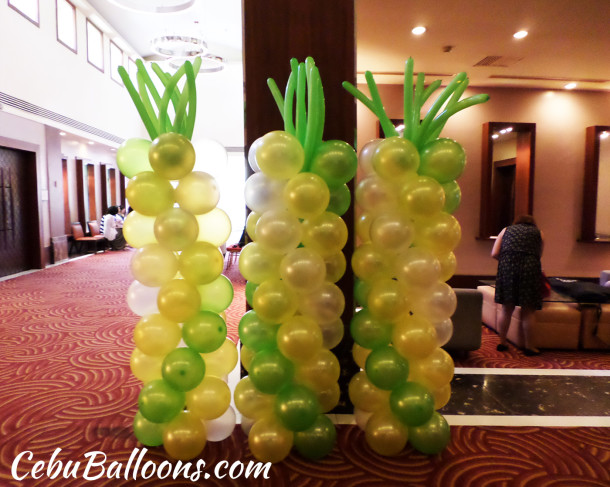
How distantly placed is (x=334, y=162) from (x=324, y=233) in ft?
1.19

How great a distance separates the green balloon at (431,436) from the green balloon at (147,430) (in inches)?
53.7

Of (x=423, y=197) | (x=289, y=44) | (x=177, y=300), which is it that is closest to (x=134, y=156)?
(x=177, y=300)

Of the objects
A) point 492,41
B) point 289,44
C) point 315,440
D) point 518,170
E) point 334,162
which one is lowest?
point 315,440

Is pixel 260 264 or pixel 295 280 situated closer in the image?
pixel 295 280

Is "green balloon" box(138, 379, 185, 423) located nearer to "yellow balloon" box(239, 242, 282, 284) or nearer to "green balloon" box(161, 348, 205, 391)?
"green balloon" box(161, 348, 205, 391)

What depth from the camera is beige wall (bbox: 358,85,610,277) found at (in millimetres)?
7539

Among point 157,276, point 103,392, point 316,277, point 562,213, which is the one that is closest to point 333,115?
point 316,277

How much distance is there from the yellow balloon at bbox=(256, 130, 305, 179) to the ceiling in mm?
2859

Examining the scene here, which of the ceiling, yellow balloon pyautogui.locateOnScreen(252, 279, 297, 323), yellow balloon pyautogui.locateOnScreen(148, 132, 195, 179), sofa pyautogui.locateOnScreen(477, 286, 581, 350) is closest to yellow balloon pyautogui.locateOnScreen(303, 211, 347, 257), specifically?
yellow balloon pyautogui.locateOnScreen(252, 279, 297, 323)

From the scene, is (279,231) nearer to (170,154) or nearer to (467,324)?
(170,154)

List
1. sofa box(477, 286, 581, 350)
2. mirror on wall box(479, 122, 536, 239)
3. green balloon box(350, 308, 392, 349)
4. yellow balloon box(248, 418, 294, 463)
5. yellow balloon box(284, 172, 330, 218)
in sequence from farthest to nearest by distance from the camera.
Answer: mirror on wall box(479, 122, 536, 239) → sofa box(477, 286, 581, 350) → green balloon box(350, 308, 392, 349) → yellow balloon box(248, 418, 294, 463) → yellow balloon box(284, 172, 330, 218)

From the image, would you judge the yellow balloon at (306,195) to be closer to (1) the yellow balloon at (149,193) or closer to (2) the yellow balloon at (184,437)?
(1) the yellow balloon at (149,193)

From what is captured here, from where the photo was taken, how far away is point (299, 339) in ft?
7.55

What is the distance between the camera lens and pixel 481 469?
2385 mm
